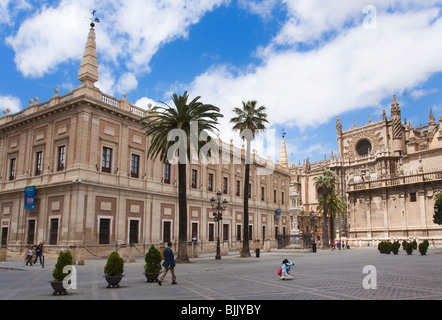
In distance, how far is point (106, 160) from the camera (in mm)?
30766

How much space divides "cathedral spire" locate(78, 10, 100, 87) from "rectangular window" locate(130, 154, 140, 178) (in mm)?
7149

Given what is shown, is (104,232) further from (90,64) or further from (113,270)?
(113,270)

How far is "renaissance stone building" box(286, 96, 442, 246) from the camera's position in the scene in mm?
49500

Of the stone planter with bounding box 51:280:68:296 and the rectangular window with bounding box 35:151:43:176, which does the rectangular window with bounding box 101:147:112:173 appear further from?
the stone planter with bounding box 51:280:68:296

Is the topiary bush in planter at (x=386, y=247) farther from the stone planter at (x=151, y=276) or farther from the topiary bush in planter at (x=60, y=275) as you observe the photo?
the topiary bush in planter at (x=60, y=275)

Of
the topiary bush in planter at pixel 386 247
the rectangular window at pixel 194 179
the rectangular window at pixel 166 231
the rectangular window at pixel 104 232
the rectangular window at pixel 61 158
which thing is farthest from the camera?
the rectangular window at pixel 194 179

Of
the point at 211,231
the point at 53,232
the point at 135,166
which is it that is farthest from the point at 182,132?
the point at 211,231

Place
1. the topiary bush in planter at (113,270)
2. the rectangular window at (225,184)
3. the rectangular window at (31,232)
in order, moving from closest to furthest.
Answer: the topiary bush in planter at (113,270)
the rectangular window at (31,232)
the rectangular window at (225,184)

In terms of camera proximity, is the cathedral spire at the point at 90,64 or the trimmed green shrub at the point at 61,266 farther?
the cathedral spire at the point at 90,64

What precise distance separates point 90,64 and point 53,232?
13.9 meters

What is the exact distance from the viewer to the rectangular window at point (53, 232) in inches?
1134

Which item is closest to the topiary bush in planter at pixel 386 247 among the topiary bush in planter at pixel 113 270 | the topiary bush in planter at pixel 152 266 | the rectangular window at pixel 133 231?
the rectangular window at pixel 133 231
